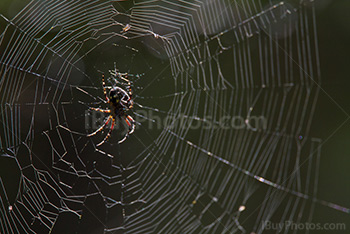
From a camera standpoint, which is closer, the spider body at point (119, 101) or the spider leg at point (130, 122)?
the spider body at point (119, 101)

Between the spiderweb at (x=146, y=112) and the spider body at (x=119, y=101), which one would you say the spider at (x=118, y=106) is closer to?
the spider body at (x=119, y=101)

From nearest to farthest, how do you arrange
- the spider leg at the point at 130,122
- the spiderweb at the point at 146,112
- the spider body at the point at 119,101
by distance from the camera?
the spiderweb at the point at 146,112
the spider body at the point at 119,101
the spider leg at the point at 130,122

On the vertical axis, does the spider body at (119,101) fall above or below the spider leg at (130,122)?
above

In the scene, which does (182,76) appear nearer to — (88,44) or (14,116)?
(88,44)

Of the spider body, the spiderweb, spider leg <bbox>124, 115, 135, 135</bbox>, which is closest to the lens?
the spiderweb

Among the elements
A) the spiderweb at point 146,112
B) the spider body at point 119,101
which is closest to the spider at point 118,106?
the spider body at point 119,101

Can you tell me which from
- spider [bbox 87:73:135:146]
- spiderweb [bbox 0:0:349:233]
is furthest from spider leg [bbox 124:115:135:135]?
spiderweb [bbox 0:0:349:233]

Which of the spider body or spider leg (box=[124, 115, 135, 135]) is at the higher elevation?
the spider body

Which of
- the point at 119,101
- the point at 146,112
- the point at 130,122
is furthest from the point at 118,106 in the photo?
the point at 146,112

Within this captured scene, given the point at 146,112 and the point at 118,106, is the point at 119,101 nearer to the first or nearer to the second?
the point at 118,106

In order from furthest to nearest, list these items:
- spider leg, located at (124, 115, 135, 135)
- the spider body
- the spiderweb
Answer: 1. spider leg, located at (124, 115, 135, 135)
2. the spider body
3. the spiderweb

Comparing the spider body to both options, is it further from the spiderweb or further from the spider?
the spiderweb
